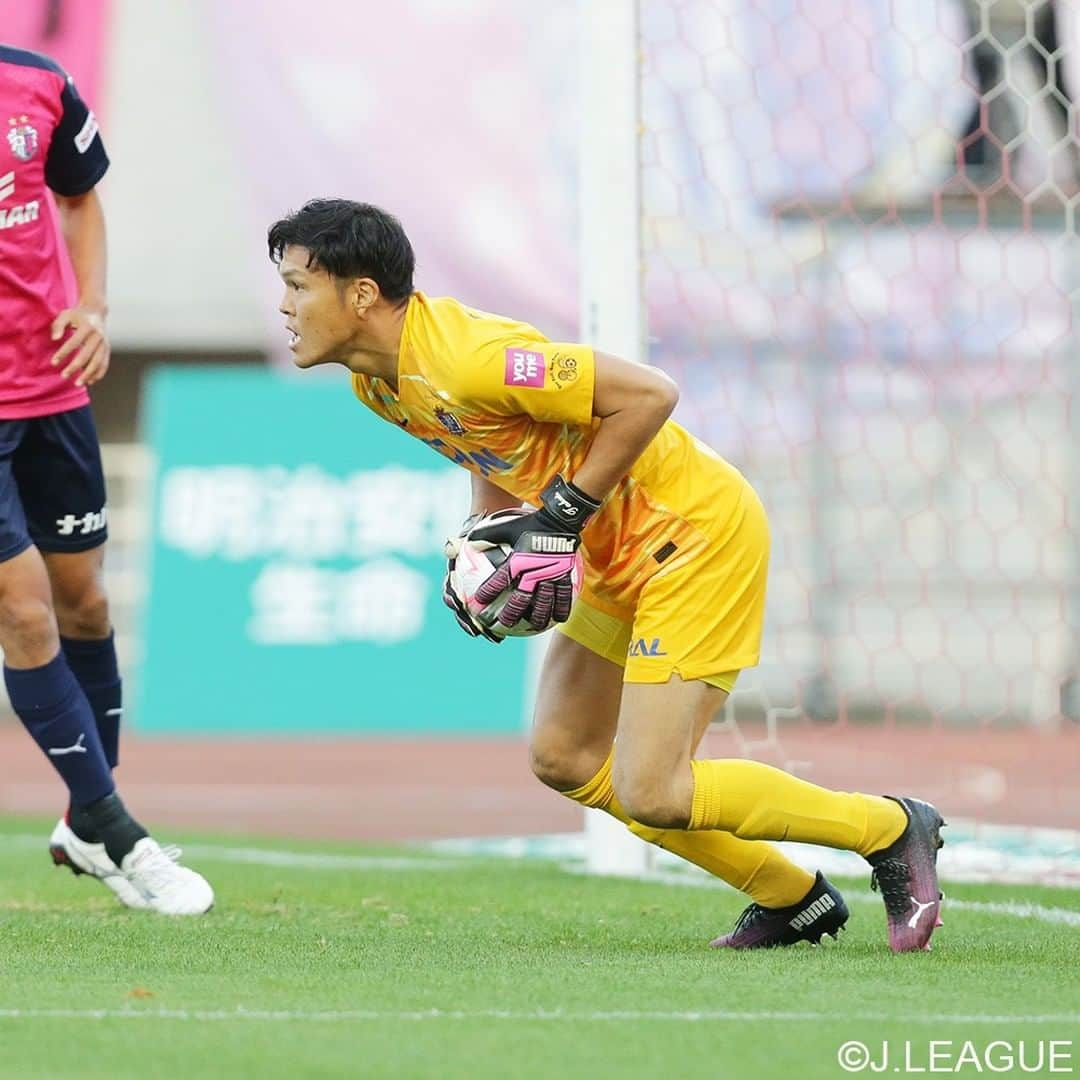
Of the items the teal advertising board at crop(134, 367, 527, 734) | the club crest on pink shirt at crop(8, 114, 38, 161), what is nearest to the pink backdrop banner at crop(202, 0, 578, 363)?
the teal advertising board at crop(134, 367, 527, 734)

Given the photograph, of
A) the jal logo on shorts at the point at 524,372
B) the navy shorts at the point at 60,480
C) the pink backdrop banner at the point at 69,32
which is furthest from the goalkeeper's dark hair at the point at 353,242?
the pink backdrop banner at the point at 69,32

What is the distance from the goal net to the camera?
746 cm

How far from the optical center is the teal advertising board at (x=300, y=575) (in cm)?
1364

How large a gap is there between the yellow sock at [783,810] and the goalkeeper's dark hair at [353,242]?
1.28 metres

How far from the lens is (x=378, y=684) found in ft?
45.0

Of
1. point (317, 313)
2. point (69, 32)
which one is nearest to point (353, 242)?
point (317, 313)

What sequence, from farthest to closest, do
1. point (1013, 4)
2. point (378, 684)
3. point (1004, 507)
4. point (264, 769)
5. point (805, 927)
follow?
point (1004, 507) < point (378, 684) < point (264, 769) < point (1013, 4) < point (805, 927)

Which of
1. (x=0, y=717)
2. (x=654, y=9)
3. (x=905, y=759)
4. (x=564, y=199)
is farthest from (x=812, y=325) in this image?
(x=0, y=717)

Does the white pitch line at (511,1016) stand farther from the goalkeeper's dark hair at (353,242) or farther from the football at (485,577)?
the goalkeeper's dark hair at (353,242)

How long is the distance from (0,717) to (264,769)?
14.8 ft

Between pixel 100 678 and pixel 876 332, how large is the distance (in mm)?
8171

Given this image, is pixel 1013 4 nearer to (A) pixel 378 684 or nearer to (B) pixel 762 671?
(B) pixel 762 671

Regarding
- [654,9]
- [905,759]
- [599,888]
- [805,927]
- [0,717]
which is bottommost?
[0,717]

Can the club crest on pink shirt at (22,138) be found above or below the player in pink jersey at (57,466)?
above
